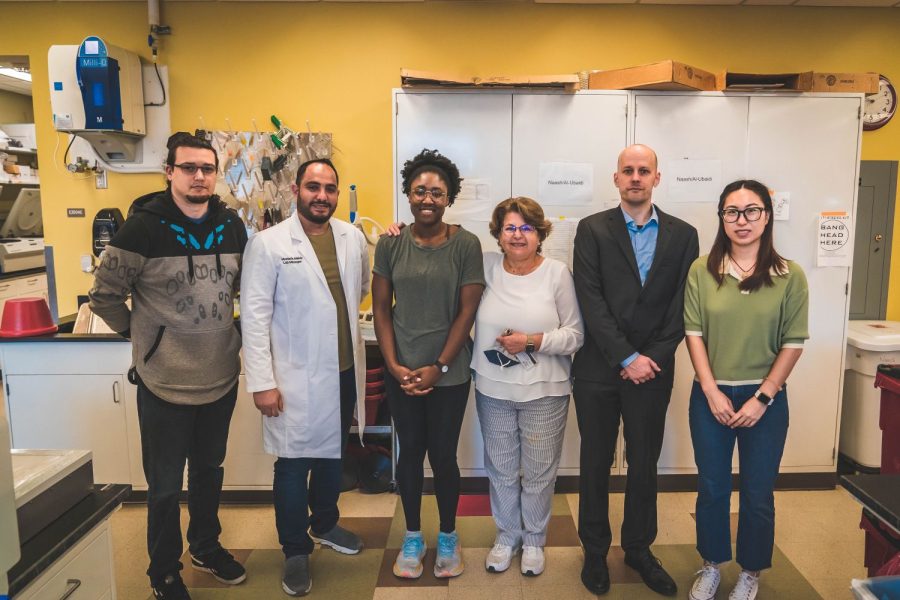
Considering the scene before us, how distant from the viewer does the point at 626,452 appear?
7.61 feet

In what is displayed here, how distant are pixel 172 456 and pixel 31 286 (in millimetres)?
5014

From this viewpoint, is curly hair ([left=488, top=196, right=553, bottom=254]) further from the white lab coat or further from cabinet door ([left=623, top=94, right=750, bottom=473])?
cabinet door ([left=623, top=94, right=750, bottom=473])

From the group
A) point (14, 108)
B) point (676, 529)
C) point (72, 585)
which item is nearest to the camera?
point (72, 585)

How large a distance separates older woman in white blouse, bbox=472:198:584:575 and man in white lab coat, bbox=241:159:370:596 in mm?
539

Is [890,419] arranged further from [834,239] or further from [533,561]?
[533,561]

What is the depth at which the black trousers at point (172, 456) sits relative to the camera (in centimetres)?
205

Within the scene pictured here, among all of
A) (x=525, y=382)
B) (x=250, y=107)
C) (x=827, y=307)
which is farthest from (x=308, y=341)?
(x=827, y=307)

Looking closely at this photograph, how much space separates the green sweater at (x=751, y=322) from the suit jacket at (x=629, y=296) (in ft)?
0.41

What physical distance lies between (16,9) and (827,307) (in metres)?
4.97

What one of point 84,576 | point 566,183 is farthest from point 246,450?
point 566,183

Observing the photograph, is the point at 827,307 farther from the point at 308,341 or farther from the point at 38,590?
the point at 38,590

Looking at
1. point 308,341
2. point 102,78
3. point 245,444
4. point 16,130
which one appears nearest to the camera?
point 308,341

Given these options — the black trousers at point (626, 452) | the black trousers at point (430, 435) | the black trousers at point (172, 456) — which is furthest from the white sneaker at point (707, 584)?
the black trousers at point (172, 456)

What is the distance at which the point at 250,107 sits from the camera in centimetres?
360
